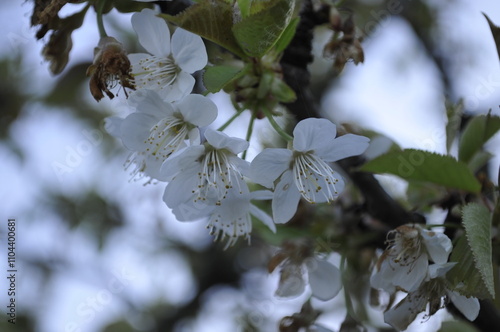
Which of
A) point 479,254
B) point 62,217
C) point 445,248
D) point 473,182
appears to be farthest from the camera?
point 62,217

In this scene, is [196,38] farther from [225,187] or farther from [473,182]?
[473,182]

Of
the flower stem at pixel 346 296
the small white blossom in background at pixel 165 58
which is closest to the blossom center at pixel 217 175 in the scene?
the small white blossom in background at pixel 165 58

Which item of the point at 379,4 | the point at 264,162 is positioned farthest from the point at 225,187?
the point at 379,4

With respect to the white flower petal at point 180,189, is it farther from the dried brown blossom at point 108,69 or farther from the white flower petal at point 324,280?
the white flower petal at point 324,280

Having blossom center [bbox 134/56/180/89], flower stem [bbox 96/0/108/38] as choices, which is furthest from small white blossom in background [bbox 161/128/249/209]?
flower stem [bbox 96/0/108/38]

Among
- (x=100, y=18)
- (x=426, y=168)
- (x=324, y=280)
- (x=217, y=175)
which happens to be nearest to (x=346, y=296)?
(x=324, y=280)

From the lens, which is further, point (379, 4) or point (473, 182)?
point (379, 4)

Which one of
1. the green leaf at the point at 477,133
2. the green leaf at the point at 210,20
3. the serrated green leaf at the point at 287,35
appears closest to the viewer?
the green leaf at the point at 210,20
